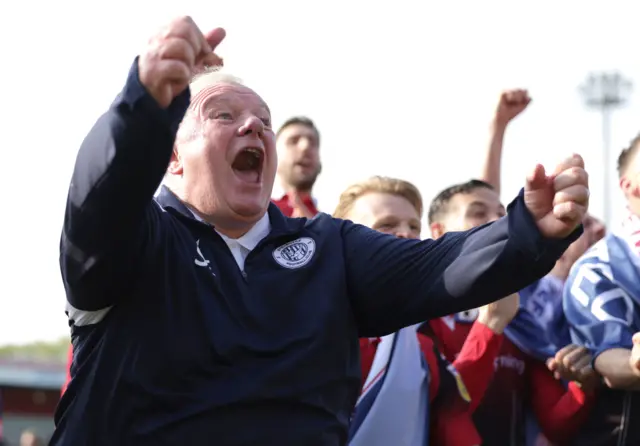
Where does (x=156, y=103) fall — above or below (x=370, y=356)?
above

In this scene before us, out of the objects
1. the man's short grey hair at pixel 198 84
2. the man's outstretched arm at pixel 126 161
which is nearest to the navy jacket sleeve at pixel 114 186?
the man's outstretched arm at pixel 126 161

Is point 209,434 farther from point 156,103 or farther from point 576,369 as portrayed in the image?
point 576,369

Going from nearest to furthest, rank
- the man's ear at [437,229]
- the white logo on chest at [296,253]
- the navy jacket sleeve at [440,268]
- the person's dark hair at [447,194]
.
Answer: the navy jacket sleeve at [440,268], the white logo on chest at [296,253], the person's dark hair at [447,194], the man's ear at [437,229]

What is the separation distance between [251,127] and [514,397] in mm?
2526

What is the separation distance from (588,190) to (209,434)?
116 cm

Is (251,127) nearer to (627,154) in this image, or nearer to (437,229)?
(627,154)

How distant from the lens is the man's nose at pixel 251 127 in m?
3.36

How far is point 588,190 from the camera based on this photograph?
2797 millimetres

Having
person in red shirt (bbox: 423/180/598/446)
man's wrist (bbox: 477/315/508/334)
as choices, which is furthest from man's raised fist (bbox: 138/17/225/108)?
person in red shirt (bbox: 423/180/598/446)

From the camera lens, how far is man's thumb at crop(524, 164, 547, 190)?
2.83 meters

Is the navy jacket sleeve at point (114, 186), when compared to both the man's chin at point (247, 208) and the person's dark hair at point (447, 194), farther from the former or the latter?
the person's dark hair at point (447, 194)

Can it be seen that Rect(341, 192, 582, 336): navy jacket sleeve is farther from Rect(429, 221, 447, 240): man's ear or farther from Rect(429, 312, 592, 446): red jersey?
Rect(429, 221, 447, 240): man's ear

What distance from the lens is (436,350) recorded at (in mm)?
4867

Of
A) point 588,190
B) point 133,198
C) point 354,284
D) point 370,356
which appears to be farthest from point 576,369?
point 133,198
